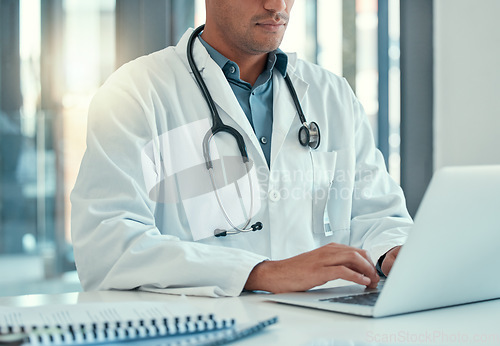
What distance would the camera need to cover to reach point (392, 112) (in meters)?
2.60

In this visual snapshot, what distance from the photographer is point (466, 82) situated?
2.38m

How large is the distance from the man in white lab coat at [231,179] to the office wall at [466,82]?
829 millimetres

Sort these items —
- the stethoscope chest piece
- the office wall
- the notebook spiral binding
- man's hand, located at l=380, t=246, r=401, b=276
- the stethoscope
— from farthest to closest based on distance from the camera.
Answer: the office wall, the stethoscope chest piece, the stethoscope, man's hand, located at l=380, t=246, r=401, b=276, the notebook spiral binding

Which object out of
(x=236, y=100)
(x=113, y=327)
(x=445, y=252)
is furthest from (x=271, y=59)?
(x=113, y=327)

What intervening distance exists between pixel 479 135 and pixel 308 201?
1.10m

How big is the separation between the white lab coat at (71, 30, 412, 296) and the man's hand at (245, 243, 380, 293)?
1.3 inches

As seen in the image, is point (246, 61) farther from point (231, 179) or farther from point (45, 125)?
point (45, 125)

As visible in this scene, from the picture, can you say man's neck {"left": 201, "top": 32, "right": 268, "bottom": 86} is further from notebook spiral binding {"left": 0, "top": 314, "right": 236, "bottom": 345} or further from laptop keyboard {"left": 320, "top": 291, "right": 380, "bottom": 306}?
notebook spiral binding {"left": 0, "top": 314, "right": 236, "bottom": 345}

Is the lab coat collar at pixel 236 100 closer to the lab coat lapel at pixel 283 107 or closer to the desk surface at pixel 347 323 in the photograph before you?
the lab coat lapel at pixel 283 107

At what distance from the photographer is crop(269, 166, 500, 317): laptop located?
30.3 inches

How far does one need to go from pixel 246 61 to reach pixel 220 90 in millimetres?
171

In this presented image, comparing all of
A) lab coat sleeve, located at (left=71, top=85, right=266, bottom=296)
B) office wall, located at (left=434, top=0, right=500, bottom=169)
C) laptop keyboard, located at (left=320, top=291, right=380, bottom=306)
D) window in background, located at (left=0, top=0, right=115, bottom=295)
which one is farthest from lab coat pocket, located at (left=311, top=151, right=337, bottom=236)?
window in background, located at (left=0, top=0, right=115, bottom=295)

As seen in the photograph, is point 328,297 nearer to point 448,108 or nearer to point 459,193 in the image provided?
point 459,193

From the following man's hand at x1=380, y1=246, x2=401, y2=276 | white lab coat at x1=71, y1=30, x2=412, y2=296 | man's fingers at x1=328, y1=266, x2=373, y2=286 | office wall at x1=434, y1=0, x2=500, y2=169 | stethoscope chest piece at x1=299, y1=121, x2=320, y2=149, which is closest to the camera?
man's fingers at x1=328, y1=266, x2=373, y2=286
